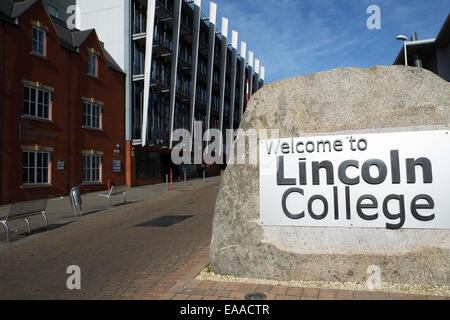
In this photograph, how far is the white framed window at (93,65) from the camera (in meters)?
21.0

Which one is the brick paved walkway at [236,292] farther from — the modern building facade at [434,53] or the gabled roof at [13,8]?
the modern building facade at [434,53]

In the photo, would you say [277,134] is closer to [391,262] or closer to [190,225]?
[391,262]

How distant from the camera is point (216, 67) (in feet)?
135

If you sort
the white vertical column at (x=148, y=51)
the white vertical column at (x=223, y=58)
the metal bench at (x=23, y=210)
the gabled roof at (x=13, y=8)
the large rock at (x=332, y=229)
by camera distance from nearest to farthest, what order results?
1. the large rock at (x=332, y=229)
2. the metal bench at (x=23, y=210)
3. the gabled roof at (x=13, y=8)
4. the white vertical column at (x=148, y=51)
5. the white vertical column at (x=223, y=58)

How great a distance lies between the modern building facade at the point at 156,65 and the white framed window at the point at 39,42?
7299 mm

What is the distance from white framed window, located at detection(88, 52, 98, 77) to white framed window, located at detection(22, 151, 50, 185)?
6.33 m

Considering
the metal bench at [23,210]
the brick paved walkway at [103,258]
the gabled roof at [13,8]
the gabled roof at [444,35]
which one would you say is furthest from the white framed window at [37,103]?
the gabled roof at [444,35]

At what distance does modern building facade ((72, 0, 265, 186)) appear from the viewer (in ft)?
80.6

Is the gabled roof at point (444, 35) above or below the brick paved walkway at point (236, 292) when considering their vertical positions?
above

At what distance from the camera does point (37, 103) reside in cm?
1692

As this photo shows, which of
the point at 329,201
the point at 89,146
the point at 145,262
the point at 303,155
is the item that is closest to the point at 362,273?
the point at 329,201

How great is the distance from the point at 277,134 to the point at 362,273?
6.50ft

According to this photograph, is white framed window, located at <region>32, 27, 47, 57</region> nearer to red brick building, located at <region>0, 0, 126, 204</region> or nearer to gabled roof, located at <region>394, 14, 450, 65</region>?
red brick building, located at <region>0, 0, 126, 204</region>

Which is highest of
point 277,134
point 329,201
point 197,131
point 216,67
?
point 216,67
